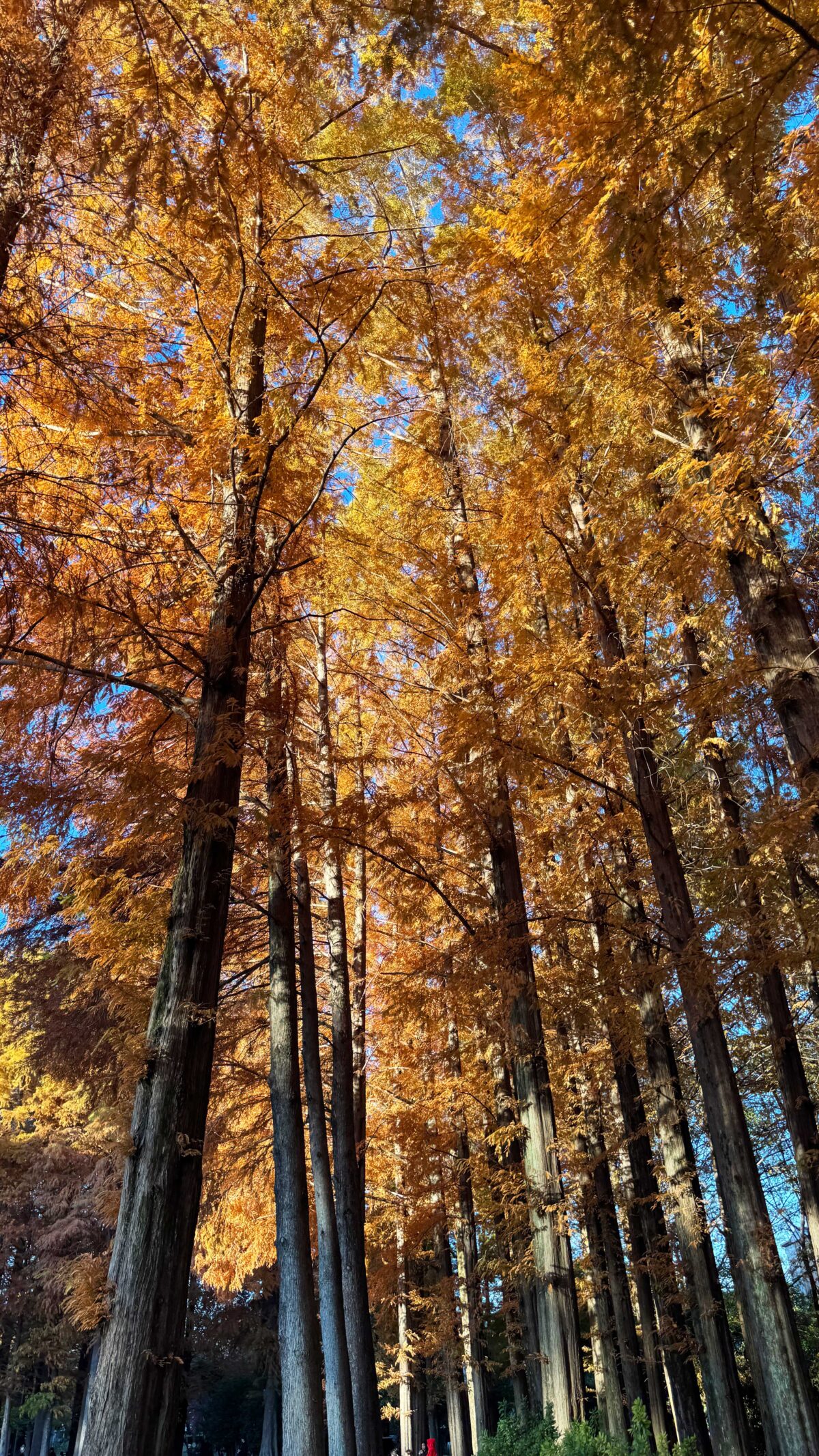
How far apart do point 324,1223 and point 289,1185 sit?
141cm

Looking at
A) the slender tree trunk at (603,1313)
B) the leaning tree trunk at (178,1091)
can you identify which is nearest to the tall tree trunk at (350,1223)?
the slender tree trunk at (603,1313)

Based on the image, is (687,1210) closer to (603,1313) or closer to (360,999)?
(360,999)

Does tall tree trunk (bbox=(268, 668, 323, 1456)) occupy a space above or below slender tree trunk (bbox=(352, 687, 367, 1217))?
below

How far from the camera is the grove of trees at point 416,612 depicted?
420 centimetres

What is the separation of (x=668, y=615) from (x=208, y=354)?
4.68 meters

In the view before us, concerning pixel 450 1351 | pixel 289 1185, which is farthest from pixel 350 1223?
pixel 450 1351

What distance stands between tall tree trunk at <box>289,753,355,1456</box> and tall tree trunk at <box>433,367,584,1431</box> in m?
1.97

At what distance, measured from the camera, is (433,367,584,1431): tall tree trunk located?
256 inches

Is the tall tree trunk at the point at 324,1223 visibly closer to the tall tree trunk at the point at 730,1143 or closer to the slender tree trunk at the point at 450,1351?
the tall tree trunk at the point at 730,1143

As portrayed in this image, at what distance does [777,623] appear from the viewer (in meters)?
5.70

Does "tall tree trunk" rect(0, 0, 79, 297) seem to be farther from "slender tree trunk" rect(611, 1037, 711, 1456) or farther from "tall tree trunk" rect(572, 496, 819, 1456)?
"slender tree trunk" rect(611, 1037, 711, 1456)

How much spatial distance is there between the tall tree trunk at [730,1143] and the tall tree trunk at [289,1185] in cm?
298

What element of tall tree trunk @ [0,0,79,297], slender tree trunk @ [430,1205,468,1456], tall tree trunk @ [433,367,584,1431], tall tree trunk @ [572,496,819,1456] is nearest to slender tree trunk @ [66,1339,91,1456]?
slender tree trunk @ [430,1205,468,1456]

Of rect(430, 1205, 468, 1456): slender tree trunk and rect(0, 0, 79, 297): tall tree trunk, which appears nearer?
rect(0, 0, 79, 297): tall tree trunk
